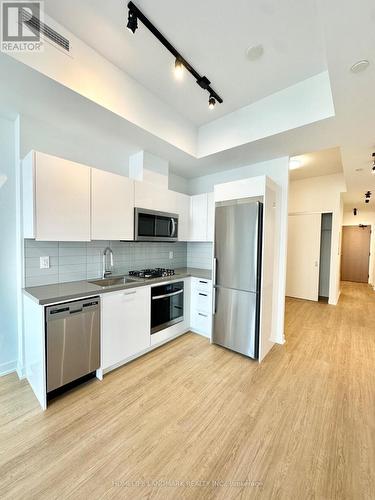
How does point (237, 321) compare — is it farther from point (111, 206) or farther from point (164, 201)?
point (111, 206)

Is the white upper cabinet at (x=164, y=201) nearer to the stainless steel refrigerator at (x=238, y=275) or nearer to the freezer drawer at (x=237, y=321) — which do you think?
the stainless steel refrigerator at (x=238, y=275)

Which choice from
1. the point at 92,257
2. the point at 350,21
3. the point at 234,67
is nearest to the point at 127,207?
the point at 92,257

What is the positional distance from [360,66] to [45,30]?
2.33 m

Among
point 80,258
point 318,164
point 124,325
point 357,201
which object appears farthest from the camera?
point 357,201

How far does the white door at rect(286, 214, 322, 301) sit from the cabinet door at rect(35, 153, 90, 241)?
16.8ft

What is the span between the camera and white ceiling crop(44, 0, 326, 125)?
5.07ft

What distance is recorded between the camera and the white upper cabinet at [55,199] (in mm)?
1930

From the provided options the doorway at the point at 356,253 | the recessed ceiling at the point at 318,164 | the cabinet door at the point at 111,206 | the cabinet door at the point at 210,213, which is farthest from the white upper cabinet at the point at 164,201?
the doorway at the point at 356,253

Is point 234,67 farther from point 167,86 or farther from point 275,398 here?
point 275,398

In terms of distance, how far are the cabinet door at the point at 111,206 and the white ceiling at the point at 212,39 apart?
1.08m

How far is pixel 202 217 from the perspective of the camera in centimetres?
352

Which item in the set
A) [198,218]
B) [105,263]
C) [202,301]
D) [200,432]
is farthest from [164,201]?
[200,432]

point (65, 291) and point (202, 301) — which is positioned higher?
point (65, 291)

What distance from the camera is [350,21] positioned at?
1.20 meters
